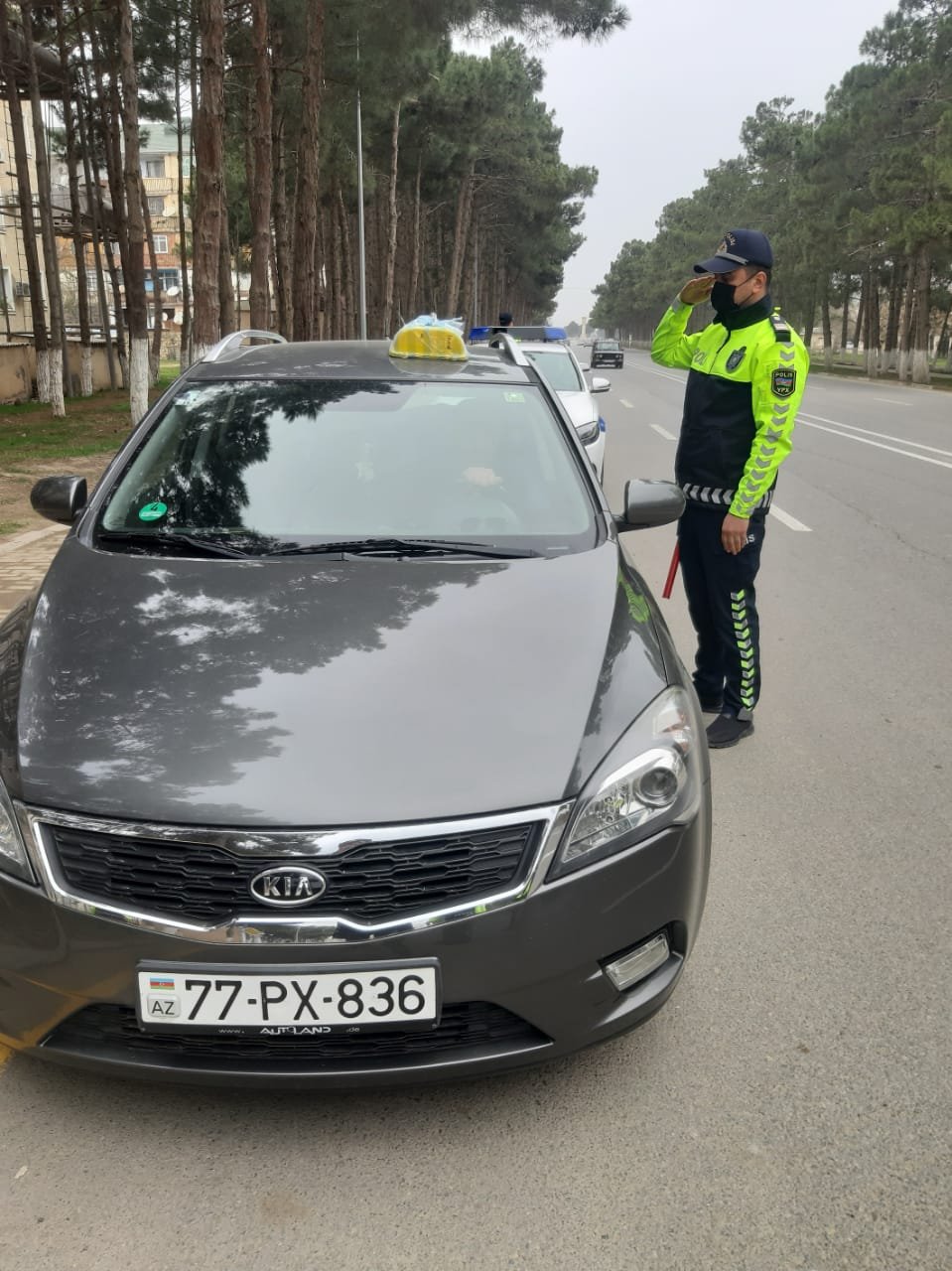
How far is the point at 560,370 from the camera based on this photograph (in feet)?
39.5

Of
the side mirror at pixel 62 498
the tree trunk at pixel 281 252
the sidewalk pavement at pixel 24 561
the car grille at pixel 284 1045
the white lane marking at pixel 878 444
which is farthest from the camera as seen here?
the tree trunk at pixel 281 252

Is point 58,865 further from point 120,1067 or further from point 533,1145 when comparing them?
point 533,1145

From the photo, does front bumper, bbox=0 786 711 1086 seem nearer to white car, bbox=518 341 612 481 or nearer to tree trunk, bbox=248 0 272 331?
white car, bbox=518 341 612 481

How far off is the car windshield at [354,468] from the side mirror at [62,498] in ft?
0.55

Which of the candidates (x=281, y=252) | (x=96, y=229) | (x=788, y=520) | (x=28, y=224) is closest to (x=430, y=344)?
(x=788, y=520)

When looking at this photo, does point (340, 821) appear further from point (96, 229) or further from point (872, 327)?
point (872, 327)

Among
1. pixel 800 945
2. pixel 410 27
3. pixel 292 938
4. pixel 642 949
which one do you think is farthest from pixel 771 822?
pixel 410 27

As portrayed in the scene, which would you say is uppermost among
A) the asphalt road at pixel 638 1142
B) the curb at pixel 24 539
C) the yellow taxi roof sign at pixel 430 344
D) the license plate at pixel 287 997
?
the yellow taxi roof sign at pixel 430 344

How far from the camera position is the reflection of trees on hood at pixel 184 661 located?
7.65 ft

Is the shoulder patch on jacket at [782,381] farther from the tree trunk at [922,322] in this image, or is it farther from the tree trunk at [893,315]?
the tree trunk at [893,315]

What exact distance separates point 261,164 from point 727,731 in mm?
17393

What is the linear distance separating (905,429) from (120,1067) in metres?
20.2

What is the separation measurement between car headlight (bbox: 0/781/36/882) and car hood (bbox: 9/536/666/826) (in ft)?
0.16

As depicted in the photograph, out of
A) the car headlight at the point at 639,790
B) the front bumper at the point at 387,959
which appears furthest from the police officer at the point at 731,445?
the front bumper at the point at 387,959
